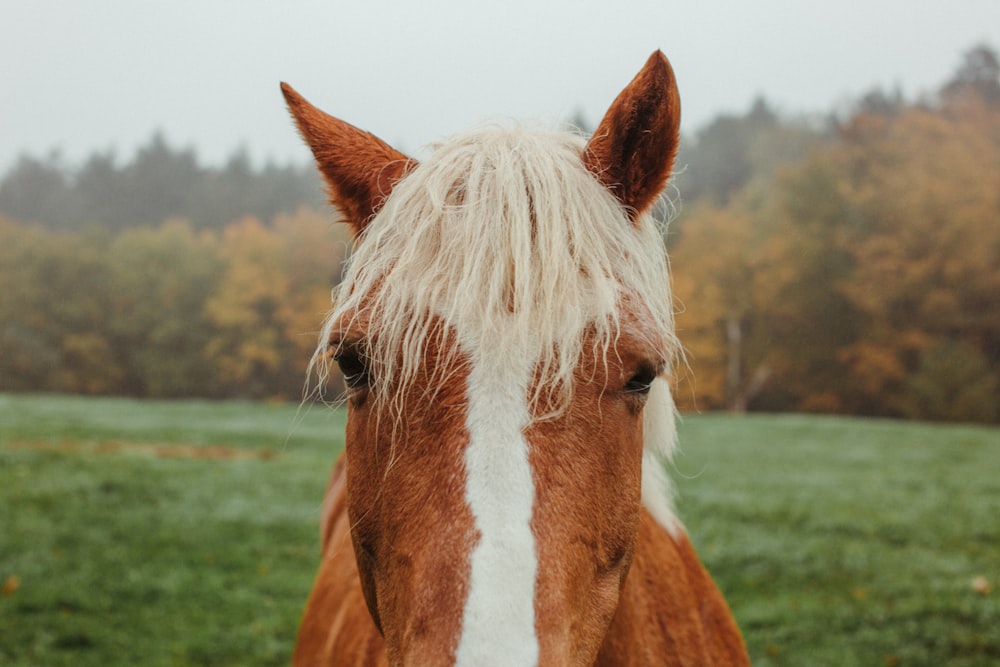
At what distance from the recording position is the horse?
126cm

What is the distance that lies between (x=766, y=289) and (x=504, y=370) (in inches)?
1369

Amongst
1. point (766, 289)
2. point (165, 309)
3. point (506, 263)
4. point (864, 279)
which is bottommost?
point (165, 309)

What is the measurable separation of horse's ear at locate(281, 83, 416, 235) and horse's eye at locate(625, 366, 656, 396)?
747mm

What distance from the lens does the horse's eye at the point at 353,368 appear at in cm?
158

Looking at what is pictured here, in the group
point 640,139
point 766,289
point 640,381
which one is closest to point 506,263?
point 640,381

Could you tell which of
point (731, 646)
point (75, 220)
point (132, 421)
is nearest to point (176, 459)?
point (132, 421)

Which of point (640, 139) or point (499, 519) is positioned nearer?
point (499, 519)

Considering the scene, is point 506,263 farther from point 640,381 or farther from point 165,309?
point 165,309

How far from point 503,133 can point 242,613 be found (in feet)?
19.0

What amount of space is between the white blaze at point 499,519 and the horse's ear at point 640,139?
587 mm

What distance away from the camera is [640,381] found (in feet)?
5.14

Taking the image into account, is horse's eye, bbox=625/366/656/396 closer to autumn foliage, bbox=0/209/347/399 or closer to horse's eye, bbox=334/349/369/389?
horse's eye, bbox=334/349/369/389

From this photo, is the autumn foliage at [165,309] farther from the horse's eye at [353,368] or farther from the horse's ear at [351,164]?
the horse's eye at [353,368]

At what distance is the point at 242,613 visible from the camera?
6.38 m
